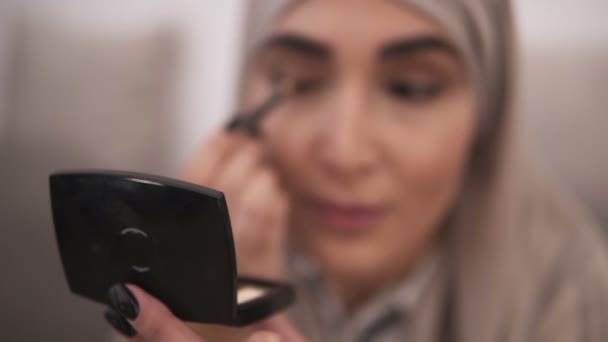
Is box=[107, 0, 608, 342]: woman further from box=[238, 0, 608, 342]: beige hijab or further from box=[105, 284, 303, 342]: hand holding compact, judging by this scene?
box=[105, 284, 303, 342]: hand holding compact

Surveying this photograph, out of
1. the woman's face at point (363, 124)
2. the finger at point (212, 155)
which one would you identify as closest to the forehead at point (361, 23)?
the woman's face at point (363, 124)

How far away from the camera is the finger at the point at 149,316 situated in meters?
0.16

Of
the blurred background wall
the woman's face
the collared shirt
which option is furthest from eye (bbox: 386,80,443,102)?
the collared shirt

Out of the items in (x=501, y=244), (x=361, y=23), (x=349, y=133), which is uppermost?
(x=361, y=23)

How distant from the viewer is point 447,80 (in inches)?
16.8

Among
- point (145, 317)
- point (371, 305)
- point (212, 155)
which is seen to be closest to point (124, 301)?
point (145, 317)

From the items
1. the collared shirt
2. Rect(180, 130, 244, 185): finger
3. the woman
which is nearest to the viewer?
Rect(180, 130, 244, 185): finger

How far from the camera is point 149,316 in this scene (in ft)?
0.52

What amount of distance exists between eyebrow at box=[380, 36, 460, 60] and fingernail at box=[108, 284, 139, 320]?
1.00 ft

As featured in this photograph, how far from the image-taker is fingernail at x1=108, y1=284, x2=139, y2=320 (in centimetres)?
16

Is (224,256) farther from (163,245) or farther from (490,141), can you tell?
(490,141)

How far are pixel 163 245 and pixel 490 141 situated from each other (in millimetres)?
449

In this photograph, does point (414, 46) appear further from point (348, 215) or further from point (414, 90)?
point (348, 215)

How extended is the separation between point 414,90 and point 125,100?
0.30m
